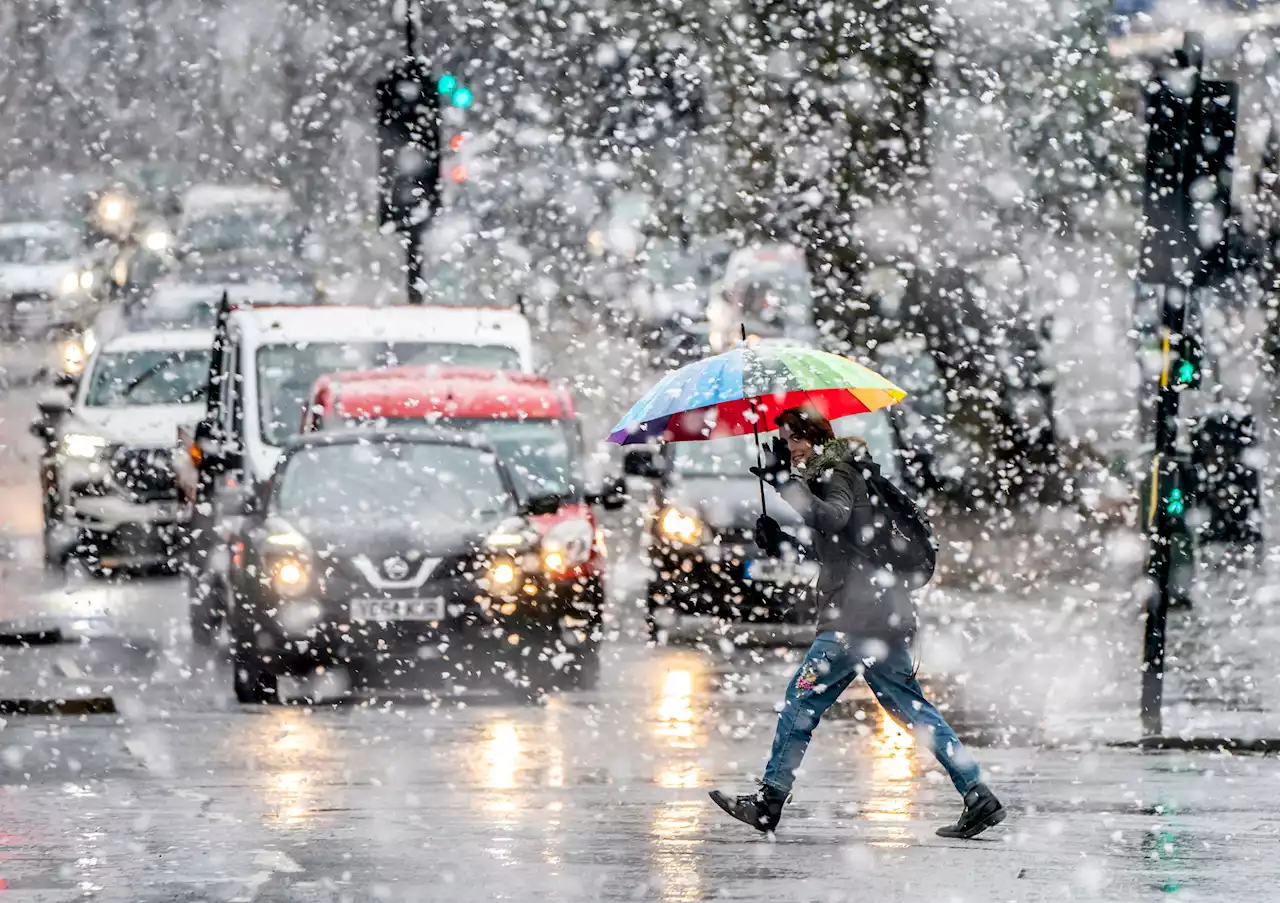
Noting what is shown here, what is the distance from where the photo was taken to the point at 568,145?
3566 cm

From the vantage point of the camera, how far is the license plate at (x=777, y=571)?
15.9 metres

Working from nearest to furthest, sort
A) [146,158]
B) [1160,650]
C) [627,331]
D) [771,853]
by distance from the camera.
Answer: [771,853] < [1160,650] < [627,331] < [146,158]

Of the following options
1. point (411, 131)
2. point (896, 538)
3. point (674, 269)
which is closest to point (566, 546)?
point (896, 538)

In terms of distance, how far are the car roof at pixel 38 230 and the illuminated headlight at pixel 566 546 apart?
2734cm

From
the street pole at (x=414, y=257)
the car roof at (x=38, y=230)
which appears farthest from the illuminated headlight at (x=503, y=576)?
the car roof at (x=38, y=230)

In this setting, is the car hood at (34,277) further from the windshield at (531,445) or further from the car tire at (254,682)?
the car tire at (254,682)

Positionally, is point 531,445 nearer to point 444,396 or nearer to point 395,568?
point 444,396

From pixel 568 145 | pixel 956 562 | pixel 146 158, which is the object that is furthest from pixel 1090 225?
pixel 146 158

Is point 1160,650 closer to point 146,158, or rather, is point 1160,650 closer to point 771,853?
point 771,853

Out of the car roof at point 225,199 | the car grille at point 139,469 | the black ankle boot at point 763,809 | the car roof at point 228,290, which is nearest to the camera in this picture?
the black ankle boot at point 763,809

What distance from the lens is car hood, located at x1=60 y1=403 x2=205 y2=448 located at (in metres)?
19.0

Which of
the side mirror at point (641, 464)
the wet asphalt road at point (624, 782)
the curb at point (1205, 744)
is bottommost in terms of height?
the curb at point (1205, 744)

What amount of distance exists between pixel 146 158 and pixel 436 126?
28.9 metres

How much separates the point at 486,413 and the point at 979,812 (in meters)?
6.22
